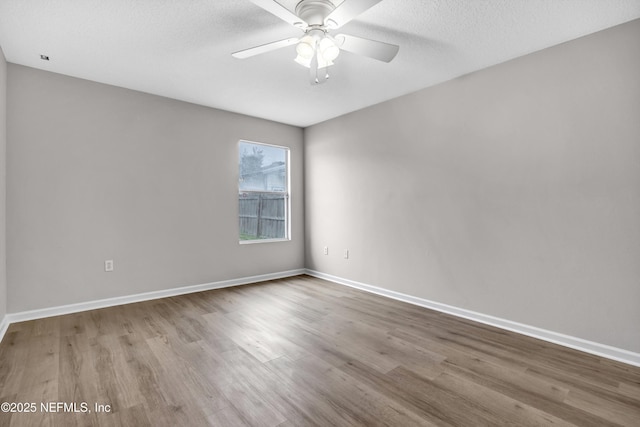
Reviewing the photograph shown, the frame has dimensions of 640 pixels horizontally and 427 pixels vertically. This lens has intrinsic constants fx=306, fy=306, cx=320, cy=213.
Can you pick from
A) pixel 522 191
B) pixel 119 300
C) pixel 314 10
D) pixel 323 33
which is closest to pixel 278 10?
pixel 314 10

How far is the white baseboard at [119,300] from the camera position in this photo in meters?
2.88

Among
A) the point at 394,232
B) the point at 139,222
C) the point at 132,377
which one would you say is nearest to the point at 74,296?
the point at 139,222

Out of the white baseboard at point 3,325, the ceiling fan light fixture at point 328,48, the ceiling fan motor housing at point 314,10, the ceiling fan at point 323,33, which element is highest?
the ceiling fan motor housing at point 314,10

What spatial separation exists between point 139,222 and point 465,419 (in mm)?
3566

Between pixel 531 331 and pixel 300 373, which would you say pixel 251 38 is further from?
pixel 531 331

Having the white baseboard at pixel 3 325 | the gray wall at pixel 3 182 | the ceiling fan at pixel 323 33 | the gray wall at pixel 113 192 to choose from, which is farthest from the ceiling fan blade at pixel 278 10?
the white baseboard at pixel 3 325

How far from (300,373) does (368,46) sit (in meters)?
2.23

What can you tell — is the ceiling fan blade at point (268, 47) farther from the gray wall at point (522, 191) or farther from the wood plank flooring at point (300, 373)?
the wood plank flooring at point (300, 373)

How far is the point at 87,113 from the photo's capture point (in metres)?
3.22

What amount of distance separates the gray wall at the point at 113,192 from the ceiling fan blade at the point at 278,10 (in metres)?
2.46

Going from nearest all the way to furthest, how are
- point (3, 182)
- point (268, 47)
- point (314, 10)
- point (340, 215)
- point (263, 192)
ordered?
point (314, 10) → point (268, 47) → point (3, 182) → point (340, 215) → point (263, 192)

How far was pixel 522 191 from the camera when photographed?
106 inches

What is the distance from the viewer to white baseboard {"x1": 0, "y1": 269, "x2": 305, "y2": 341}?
2.88 meters

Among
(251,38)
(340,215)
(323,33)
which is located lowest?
(340,215)
